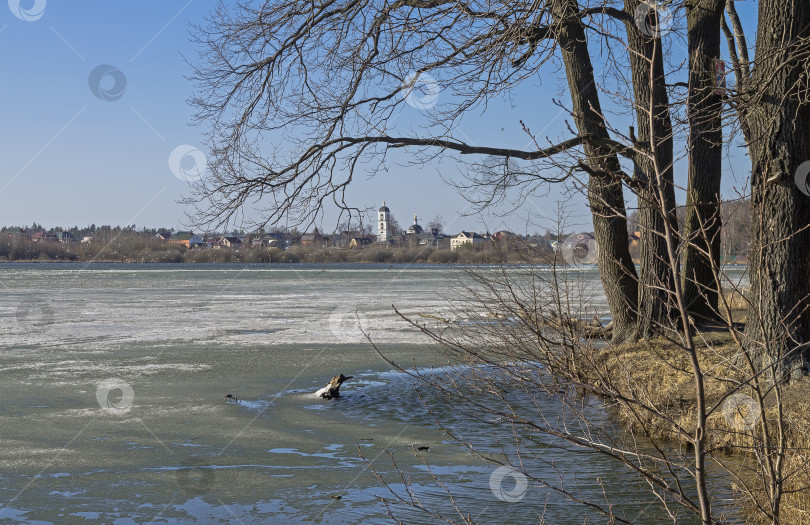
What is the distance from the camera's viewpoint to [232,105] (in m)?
16.3

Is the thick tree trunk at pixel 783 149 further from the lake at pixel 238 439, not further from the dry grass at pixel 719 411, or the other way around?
the lake at pixel 238 439

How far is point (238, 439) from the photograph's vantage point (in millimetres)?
10117

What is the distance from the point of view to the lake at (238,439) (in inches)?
293

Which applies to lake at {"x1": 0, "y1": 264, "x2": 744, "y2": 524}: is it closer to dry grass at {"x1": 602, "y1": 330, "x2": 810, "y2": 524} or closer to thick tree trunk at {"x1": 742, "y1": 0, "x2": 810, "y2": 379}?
dry grass at {"x1": 602, "y1": 330, "x2": 810, "y2": 524}

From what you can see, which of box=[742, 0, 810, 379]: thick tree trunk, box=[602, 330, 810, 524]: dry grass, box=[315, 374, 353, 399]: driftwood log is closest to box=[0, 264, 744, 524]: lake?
box=[315, 374, 353, 399]: driftwood log

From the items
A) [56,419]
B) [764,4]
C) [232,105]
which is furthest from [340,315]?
[764,4]

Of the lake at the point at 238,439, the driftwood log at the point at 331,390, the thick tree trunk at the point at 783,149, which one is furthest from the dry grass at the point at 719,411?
the driftwood log at the point at 331,390

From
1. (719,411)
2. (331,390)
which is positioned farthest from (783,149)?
(331,390)

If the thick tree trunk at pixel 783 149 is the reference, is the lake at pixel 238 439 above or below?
below

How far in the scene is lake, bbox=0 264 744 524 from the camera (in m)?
7.45

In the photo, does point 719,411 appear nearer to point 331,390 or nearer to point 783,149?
point 783,149

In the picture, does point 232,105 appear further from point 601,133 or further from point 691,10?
point 691,10

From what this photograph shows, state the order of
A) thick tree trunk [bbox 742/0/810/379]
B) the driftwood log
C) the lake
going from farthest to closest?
the driftwood log → thick tree trunk [bbox 742/0/810/379] → the lake

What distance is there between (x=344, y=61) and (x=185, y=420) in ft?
24.0
